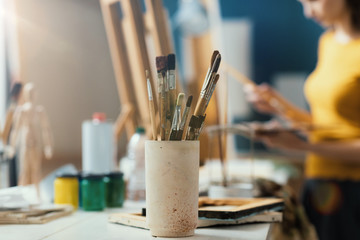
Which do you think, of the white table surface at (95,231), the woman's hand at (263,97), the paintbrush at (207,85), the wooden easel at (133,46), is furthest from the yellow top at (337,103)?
the paintbrush at (207,85)

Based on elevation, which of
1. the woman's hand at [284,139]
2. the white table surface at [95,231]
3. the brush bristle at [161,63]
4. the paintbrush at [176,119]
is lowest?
the white table surface at [95,231]

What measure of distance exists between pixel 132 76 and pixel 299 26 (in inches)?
83.1

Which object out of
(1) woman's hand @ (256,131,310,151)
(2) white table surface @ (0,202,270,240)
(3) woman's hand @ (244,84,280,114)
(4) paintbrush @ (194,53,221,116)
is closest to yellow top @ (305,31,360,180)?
(1) woman's hand @ (256,131,310,151)

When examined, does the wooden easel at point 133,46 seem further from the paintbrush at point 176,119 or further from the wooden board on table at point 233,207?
the paintbrush at point 176,119

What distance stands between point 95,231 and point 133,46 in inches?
46.5

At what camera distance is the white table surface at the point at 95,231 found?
849mm

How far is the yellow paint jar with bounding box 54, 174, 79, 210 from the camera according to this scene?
1.23 m

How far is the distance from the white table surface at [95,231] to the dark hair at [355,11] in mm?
1370

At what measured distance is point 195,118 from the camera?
0.85 meters

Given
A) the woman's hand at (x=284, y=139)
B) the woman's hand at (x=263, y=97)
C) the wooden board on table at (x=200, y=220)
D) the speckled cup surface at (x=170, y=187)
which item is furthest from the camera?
the woman's hand at (x=263, y=97)

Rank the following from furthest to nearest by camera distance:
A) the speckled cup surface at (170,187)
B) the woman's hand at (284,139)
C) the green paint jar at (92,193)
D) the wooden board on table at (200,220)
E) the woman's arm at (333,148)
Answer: the woman's hand at (284,139), the woman's arm at (333,148), the green paint jar at (92,193), the wooden board on table at (200,220), the speckled cup surface at (170,187)

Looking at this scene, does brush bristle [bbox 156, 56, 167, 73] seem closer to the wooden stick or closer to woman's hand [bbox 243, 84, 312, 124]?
the wooden stick

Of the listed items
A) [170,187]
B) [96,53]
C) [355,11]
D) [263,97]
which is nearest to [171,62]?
[170,187]

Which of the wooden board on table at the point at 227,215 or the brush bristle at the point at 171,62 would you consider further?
the wooden board on table at the point at 227,215
